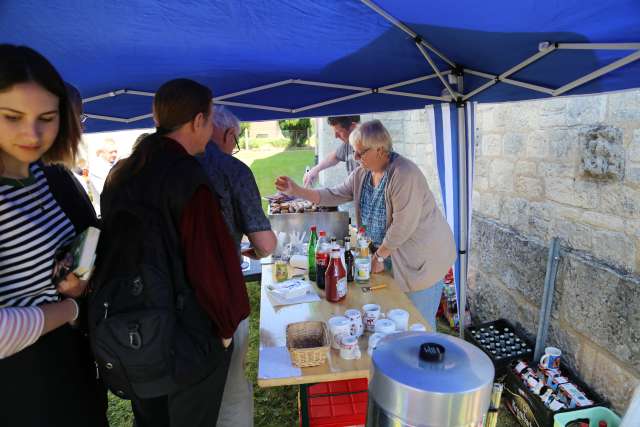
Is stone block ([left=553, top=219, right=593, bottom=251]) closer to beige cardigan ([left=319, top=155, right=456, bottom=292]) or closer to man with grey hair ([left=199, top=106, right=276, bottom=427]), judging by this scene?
beige cardigan ([left=319, top=155, right=456, bottom=292])

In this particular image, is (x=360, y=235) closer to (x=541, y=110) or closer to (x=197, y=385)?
(x=197, y=385)

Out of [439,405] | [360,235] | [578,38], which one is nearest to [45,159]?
[439,405]

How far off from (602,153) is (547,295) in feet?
3.41

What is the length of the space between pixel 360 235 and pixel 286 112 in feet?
5.54

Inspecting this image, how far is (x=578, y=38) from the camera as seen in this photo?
1.44m

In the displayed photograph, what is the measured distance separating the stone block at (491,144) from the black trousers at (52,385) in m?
3.26

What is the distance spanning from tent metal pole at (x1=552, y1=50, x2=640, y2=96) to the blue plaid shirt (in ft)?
3.42

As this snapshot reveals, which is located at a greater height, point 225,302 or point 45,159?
point 45,159

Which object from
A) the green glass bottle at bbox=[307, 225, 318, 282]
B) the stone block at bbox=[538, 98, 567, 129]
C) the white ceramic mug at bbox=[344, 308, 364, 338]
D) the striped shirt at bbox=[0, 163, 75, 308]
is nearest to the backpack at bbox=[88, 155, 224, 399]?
the striped shirt at bbox=[0, 163, 75, 308]

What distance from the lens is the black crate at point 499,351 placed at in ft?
9.59

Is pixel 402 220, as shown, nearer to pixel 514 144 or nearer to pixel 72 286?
pixel 514 144

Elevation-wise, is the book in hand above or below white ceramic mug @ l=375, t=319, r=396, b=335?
above

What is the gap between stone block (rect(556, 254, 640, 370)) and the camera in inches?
87.7

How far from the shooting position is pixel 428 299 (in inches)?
108
